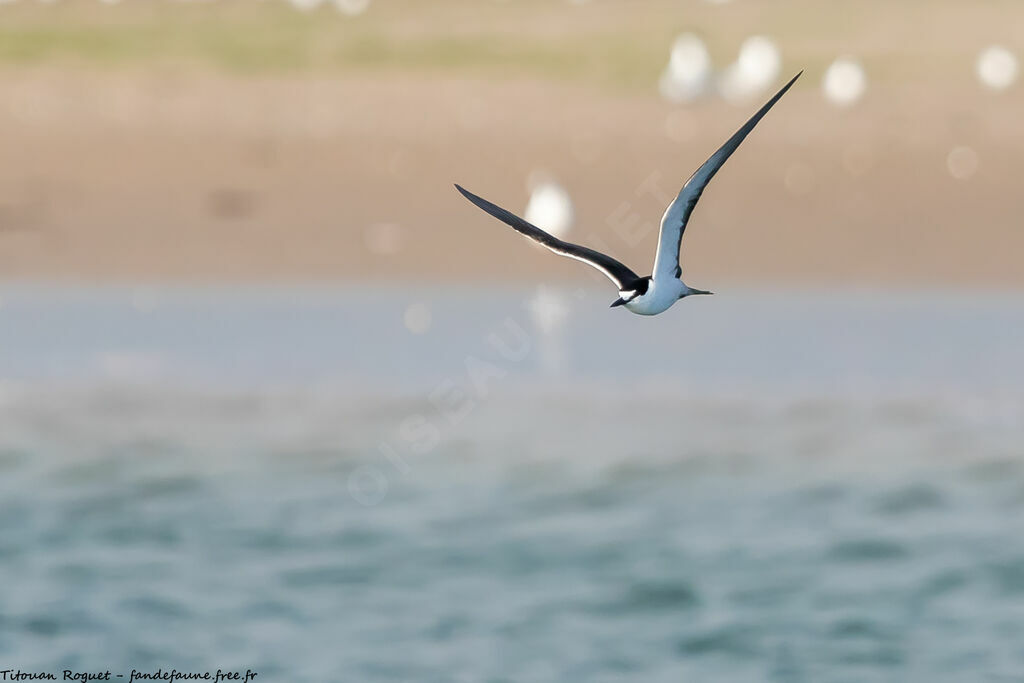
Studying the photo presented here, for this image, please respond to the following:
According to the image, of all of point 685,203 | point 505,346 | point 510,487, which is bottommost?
point 685,203

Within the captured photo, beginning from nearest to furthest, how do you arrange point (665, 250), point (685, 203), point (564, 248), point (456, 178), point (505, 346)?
point (685, 203) → point (665, 250) → point (564, 248) → point (505, 346) → point (456, 178)

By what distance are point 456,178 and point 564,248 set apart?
10.9 m

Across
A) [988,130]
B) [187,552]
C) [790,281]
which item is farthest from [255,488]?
[988,130]

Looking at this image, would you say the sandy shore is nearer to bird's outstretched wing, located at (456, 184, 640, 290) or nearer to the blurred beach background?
the blurred beach background

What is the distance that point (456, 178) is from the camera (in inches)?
703

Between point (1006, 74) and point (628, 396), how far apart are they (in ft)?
25.2

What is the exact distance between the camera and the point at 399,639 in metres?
10.2

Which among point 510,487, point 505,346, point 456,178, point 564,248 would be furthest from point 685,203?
point 456,178

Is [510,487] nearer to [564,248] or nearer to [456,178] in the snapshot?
[564,248]

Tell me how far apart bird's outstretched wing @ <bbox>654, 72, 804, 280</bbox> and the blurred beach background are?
11.6ft

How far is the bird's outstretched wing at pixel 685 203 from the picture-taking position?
20.5 ft

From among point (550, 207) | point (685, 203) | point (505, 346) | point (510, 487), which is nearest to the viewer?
point (685, 203)

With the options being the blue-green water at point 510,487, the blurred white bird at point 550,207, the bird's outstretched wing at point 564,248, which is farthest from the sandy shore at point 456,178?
the bird's outstretched wing at point 564,248

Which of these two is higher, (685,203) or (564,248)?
(564,248)
